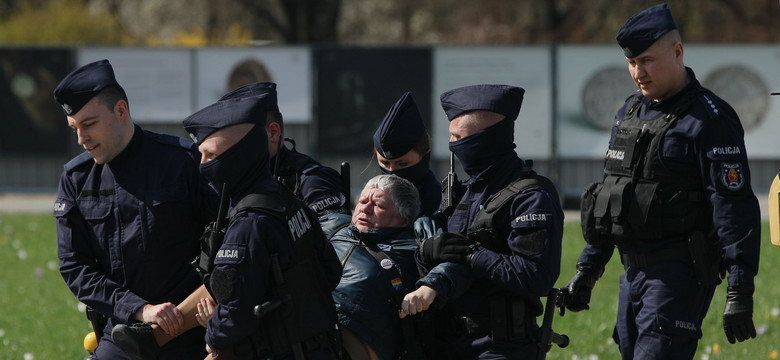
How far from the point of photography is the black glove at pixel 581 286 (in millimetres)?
5621

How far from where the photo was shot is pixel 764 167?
16.9 meters

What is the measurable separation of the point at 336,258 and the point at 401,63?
42.8 ft

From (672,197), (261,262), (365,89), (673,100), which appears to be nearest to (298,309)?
(261,262)

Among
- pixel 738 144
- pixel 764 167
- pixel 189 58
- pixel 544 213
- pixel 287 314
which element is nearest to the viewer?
pixel 287 314

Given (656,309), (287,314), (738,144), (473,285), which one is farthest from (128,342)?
(738,144)

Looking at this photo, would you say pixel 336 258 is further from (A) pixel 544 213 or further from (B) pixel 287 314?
(A) pixel 544 213

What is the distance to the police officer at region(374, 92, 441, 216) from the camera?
570 cm

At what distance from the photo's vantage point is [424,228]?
16.2 feet

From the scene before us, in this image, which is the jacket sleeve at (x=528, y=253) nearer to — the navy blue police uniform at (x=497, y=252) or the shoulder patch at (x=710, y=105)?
the navy blue police uniform at (x=497, y=252)

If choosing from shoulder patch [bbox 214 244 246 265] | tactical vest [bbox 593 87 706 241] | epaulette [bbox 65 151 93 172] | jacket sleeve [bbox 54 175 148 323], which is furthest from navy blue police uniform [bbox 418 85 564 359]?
epaulette [bbox 65 151 93 172]

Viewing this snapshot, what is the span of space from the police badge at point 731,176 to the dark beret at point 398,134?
5.08 feet

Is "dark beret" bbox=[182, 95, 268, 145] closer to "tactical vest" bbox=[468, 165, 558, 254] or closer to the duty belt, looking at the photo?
"tactical vest" bbox=[468, 165, 558, 254]

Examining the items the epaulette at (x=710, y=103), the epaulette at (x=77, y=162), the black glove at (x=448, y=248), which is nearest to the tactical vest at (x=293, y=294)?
the black glove at (x=448, y=248)

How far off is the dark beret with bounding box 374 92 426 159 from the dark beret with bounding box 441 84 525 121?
77 cm
